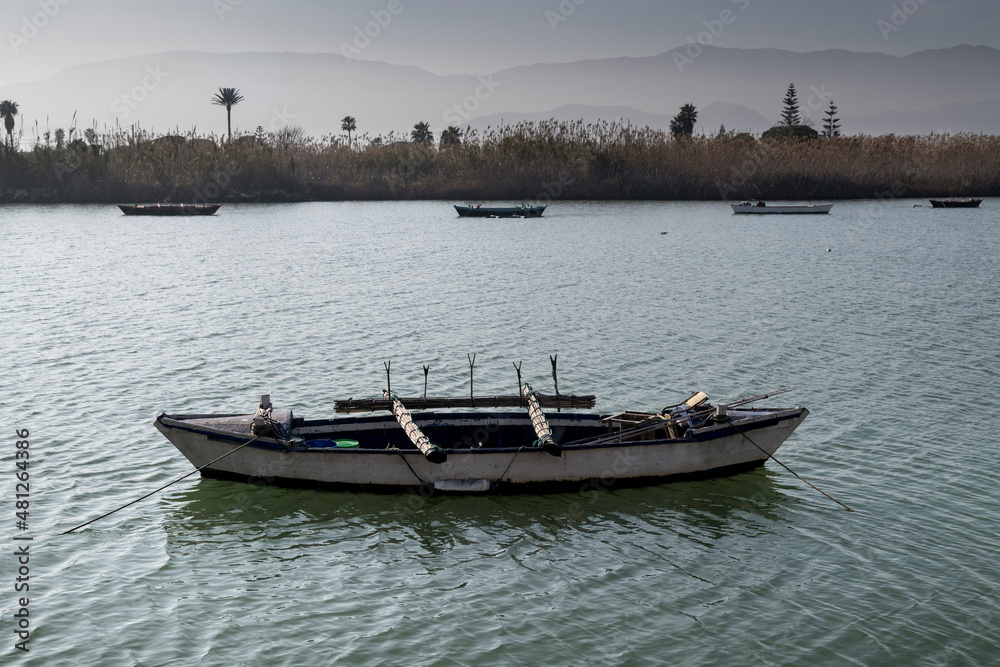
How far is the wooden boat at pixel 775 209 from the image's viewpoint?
67.0 meters

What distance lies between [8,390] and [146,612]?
448 inches

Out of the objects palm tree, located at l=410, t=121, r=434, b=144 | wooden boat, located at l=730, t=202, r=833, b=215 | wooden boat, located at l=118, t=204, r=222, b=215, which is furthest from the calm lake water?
palm tree, located at l=410, t=121, r=434, b=144

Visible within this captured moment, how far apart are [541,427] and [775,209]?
Result: 190ft

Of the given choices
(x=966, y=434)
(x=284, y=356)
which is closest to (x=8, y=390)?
(x=284, y=356)

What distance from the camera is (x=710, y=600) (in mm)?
10750

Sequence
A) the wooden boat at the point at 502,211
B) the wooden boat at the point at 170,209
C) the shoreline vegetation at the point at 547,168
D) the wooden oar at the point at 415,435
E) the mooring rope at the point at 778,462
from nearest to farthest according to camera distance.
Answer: the wooden oar at the point at 415,435, the mooring rope at the point at 778,462, the wooden boat at the point at 502,211, the wooden boat at the point at 170,209, the shoreline vegetation at the point at 547,168

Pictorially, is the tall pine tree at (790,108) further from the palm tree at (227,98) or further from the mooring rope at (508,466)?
the mooring rope at (508,466)

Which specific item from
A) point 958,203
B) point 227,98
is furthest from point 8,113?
point 958,203

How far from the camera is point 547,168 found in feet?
262

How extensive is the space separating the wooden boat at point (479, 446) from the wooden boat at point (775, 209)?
183 ft

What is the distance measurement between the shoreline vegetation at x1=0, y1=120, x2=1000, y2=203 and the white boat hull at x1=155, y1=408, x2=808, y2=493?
6703cm

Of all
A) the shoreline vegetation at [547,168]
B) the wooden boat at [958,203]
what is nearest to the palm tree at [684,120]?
the shoreline vegetation at [547,168]

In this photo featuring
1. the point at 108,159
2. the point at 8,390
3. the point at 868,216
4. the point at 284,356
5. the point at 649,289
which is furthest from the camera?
the point at 108,159

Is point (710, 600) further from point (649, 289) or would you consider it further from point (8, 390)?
point (649, 289)
